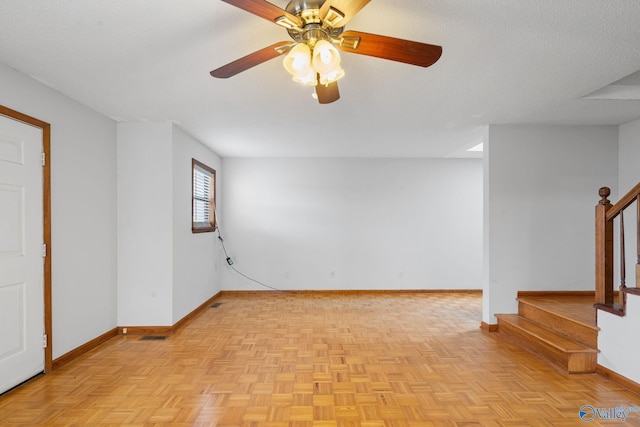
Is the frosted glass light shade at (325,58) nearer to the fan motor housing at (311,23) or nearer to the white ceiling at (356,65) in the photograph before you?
the fan motor housing at (311,23)

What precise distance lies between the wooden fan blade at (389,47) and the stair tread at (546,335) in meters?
2.68

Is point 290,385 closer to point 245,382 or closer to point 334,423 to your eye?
point 245,382

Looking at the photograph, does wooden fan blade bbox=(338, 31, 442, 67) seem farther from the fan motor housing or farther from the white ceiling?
the white ceiling

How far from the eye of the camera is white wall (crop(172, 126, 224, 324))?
400 cm

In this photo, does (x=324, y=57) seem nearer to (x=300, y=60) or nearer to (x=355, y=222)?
(x=300, y=60)

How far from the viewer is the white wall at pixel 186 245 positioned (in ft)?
13.1

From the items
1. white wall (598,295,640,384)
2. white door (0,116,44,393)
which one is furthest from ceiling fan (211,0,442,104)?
white wall (598,295,640,384)

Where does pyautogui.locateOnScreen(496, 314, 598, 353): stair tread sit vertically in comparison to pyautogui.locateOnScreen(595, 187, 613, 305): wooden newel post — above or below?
below

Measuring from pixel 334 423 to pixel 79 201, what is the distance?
2959 millimetres

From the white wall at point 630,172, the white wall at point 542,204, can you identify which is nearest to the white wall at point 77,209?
the white wall at point 542,204

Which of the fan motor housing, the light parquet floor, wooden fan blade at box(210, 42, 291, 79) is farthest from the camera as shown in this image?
the light parquet floor

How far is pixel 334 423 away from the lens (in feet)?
6.86

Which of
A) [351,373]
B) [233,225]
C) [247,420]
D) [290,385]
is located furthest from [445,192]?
[247,420]

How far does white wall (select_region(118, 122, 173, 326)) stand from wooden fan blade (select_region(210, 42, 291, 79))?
2.35 meters
